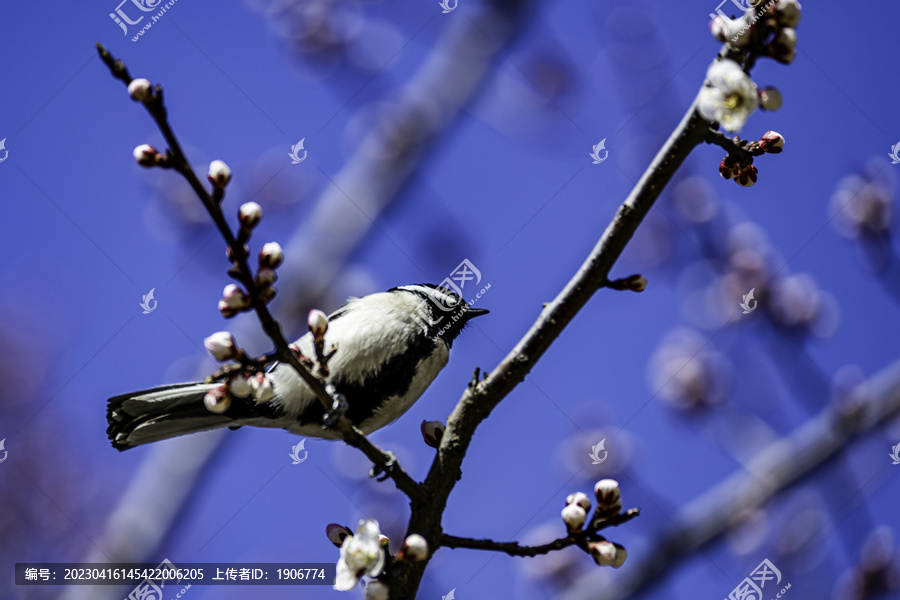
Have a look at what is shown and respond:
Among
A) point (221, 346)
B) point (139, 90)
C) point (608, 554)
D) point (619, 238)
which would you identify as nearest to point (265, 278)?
point (221, 346)

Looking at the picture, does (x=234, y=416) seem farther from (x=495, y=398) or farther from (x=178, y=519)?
(x=495, y=398)

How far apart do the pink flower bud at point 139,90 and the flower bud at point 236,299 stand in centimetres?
47

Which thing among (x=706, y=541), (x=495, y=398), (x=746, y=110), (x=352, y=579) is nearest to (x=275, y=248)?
(x=495, y=398)

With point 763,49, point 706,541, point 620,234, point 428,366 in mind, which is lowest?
point 706,541

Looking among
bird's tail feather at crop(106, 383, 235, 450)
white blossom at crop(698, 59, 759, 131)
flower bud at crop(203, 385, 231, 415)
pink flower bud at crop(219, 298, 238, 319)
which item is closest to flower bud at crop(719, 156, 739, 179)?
white blossom at crop(698, 59, 759, 131)

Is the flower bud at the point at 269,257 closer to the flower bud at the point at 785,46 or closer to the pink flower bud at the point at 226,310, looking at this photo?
the pink flower bud at the point at 226,310

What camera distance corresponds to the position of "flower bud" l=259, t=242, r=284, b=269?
1648 millimetres

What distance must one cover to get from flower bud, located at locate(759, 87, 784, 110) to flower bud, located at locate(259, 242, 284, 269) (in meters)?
1.21

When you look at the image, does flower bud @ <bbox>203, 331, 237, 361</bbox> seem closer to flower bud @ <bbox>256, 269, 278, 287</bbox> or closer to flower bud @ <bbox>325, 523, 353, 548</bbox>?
flower bud @ <bbox>256, 269, 278, 287</bbox>

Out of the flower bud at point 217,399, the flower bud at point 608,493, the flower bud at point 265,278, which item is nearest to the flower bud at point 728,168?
the flower bud at point 608,493

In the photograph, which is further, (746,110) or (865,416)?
(865,416)

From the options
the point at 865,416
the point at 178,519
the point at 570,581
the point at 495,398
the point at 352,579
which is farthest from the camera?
the point at 570,581

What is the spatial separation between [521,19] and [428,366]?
1.54m

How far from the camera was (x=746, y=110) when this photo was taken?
158 centimetres
